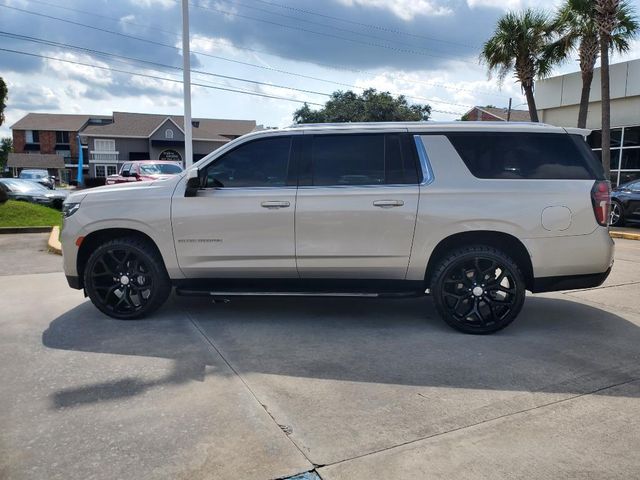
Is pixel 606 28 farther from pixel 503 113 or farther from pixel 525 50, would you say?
pixel 503 113

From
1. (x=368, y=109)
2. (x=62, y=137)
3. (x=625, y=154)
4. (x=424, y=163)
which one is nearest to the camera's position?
(x=424, y=163)

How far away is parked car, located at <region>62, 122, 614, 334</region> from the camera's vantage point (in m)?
4.85

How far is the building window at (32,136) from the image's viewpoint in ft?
246

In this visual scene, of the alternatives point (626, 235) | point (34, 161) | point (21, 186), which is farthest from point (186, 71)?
point (34, 161)

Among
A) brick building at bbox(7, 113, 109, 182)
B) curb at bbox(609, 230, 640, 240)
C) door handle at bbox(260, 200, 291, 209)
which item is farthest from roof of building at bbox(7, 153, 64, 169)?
door handle at bbox(260, 200, 291, 209)

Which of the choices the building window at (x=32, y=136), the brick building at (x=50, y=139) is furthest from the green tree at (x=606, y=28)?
the building window at (x=32, y=136)

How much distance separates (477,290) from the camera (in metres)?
4.97

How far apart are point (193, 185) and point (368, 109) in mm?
42952

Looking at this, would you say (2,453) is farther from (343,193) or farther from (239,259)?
(343,193)

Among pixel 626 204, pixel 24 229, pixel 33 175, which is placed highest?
pixel 33 175

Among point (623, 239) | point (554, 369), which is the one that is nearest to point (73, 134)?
point (623, 239)

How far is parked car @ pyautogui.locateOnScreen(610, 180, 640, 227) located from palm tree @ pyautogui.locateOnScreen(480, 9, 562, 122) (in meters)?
6.79

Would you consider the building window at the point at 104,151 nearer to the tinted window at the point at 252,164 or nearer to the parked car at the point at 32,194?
the parked car at the point at 32,194

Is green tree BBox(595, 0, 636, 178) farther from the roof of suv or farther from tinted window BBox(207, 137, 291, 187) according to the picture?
tinted window BBox(207, 137, 291, 187)
